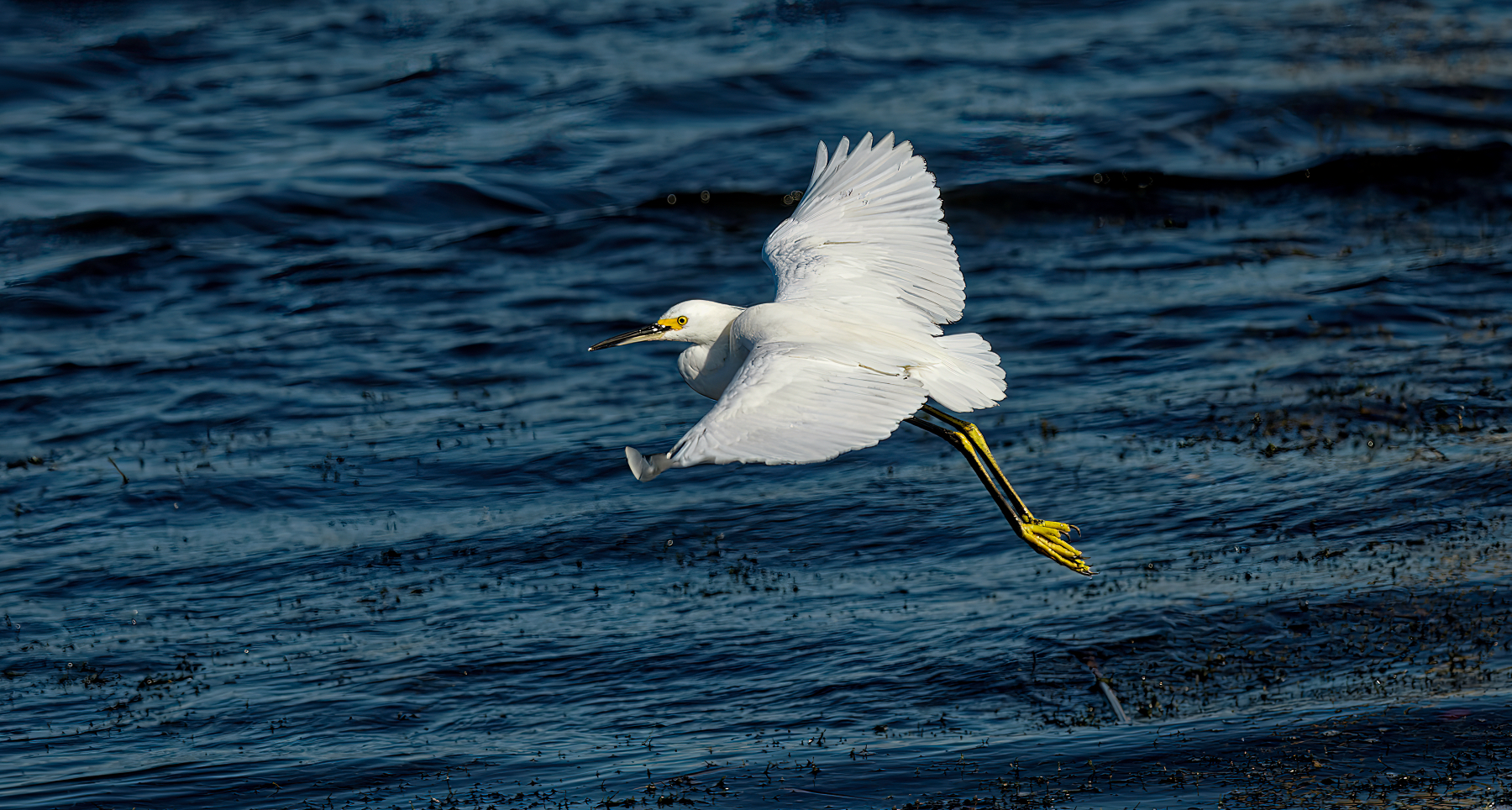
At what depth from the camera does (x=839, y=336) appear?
683 centimetres

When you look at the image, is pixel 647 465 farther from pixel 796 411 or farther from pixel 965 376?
pixel 965 376

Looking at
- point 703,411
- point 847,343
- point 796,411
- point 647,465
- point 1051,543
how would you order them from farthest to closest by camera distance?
point 703,411 → point 1051,543 → point 847,343 → point 796,411 → point 647,465

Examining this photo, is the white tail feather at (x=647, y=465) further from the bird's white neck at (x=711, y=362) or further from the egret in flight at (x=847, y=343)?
the bird's white neck at (x=711, y=362)

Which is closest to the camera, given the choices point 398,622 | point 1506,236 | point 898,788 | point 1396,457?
point 898,788

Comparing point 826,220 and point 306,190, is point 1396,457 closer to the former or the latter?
point 826,220

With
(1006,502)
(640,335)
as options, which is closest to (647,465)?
(640,335)

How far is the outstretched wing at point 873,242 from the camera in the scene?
778 centimetres

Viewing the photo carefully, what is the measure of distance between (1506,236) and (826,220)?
902 cm

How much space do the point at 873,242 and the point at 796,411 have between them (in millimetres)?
2517

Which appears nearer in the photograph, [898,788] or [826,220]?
[898,788]

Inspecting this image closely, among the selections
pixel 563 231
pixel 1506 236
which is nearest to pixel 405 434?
pixel 563 231

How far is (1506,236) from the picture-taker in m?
14.7

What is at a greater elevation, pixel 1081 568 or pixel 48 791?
pixel 1081 568

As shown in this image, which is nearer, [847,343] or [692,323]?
[847,343]
